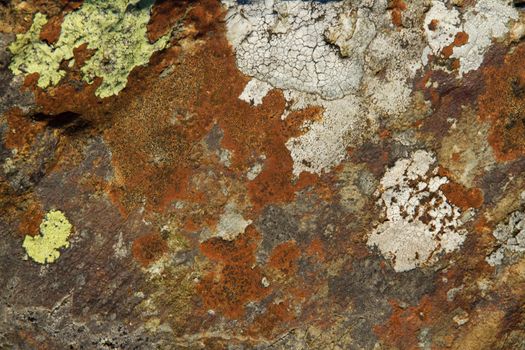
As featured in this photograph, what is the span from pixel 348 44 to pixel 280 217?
1.57 m

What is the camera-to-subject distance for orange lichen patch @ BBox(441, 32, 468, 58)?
4621 mm

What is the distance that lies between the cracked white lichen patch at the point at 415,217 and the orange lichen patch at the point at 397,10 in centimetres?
112

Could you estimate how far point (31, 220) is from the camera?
4719 millimetres

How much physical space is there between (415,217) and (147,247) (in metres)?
2.32

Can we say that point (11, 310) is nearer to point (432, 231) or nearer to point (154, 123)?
point (154, 123)

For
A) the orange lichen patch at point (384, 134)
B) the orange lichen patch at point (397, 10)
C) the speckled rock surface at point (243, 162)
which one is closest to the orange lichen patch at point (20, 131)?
the speckled rock surface at point (243, 162)

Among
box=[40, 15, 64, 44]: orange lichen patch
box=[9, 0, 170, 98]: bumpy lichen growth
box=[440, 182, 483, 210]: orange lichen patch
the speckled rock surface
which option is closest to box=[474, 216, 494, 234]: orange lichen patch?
the speckled rock surface

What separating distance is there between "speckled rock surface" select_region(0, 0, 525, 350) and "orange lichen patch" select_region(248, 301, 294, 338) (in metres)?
0.02

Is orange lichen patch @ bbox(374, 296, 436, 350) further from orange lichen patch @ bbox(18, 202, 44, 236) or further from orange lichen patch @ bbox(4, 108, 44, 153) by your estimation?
orange lichen patch @ bbox(4, 108, 44, 153)

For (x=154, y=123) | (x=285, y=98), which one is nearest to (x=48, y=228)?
(x=154, y=123)

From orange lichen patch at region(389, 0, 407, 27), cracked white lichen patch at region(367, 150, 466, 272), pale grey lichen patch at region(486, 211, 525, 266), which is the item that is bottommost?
pale grey lichen patch at region(486, 211, 525, 266)

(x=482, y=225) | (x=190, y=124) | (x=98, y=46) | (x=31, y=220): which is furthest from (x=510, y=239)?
(x=31, y=220)

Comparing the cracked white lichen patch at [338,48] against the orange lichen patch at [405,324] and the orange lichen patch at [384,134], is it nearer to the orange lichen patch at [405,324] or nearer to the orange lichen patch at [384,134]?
the orange lichen patch at [384,134]

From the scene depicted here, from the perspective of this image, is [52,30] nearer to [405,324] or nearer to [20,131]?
[20,131]
